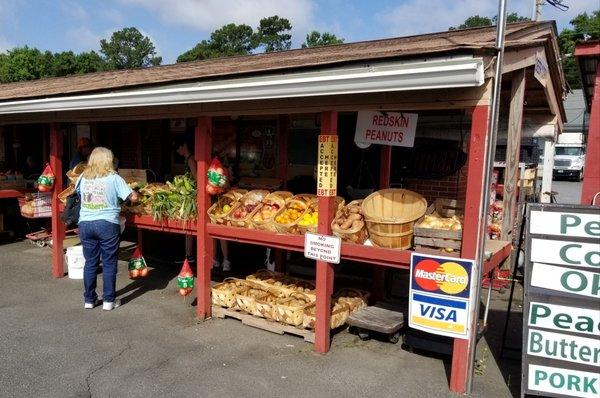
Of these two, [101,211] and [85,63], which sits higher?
[85,63]

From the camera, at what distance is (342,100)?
4.12 metres

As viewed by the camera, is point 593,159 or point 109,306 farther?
point 109,306

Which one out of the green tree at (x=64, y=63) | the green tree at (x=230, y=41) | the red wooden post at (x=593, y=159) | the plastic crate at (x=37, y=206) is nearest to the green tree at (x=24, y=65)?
the green tree at (x=64, y=63)

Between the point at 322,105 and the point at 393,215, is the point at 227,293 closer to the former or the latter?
the point at 393,215

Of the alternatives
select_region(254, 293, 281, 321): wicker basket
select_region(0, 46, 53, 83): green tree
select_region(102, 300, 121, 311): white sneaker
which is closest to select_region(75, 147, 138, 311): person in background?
select_region(102, 300, 121, 311): white sneaker

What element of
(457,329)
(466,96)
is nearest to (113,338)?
(457,329)

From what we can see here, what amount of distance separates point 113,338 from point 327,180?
270cm

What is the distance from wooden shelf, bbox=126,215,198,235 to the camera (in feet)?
18.2

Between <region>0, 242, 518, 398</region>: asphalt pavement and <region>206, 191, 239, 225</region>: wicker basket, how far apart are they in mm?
1146

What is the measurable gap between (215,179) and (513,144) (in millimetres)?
3214

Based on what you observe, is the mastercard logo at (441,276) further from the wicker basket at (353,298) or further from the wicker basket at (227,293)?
the wicker basket at (227,293)

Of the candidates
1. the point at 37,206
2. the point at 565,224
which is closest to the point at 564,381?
the point at 565,224

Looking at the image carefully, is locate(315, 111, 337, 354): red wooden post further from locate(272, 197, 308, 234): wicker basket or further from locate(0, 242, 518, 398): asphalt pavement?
locate(272, 197, 308, 234): wicker basket

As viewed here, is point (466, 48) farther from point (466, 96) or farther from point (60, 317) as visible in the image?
point (60, 317)
